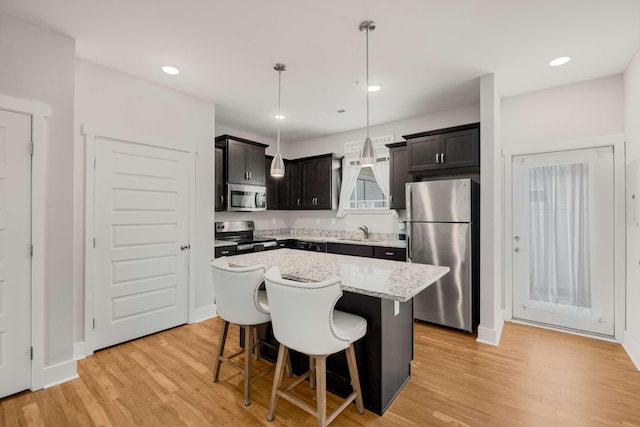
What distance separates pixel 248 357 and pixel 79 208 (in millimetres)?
2125

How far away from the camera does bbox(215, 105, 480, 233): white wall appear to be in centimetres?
418

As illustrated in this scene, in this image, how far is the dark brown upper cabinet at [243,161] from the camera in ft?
13.9

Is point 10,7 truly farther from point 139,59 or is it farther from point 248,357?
point 248,357

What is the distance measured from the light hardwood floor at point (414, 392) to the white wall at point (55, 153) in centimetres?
46

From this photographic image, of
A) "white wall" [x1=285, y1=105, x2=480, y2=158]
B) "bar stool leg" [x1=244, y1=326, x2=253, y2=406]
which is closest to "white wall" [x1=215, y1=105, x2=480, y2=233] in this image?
"white wall" [x1=285, y1=105, x2=480, y2=158]

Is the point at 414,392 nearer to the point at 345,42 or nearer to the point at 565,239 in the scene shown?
the point at 565,239

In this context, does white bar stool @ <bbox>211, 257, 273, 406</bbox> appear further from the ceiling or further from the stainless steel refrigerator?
the stainless steel refrigerator

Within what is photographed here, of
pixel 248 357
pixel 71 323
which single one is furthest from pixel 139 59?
pixel 248 357

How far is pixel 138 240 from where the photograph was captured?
3115 millimetres

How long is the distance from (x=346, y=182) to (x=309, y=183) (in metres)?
0.68

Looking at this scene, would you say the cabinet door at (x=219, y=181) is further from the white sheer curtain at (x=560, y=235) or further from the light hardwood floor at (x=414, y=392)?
the white sheer curtain at (x=560, y=235)

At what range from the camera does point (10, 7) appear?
207cm

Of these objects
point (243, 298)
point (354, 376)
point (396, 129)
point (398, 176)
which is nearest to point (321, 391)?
point (354, 376)

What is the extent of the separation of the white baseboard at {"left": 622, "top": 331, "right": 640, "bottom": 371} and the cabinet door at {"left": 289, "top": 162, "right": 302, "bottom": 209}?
4393 mm
